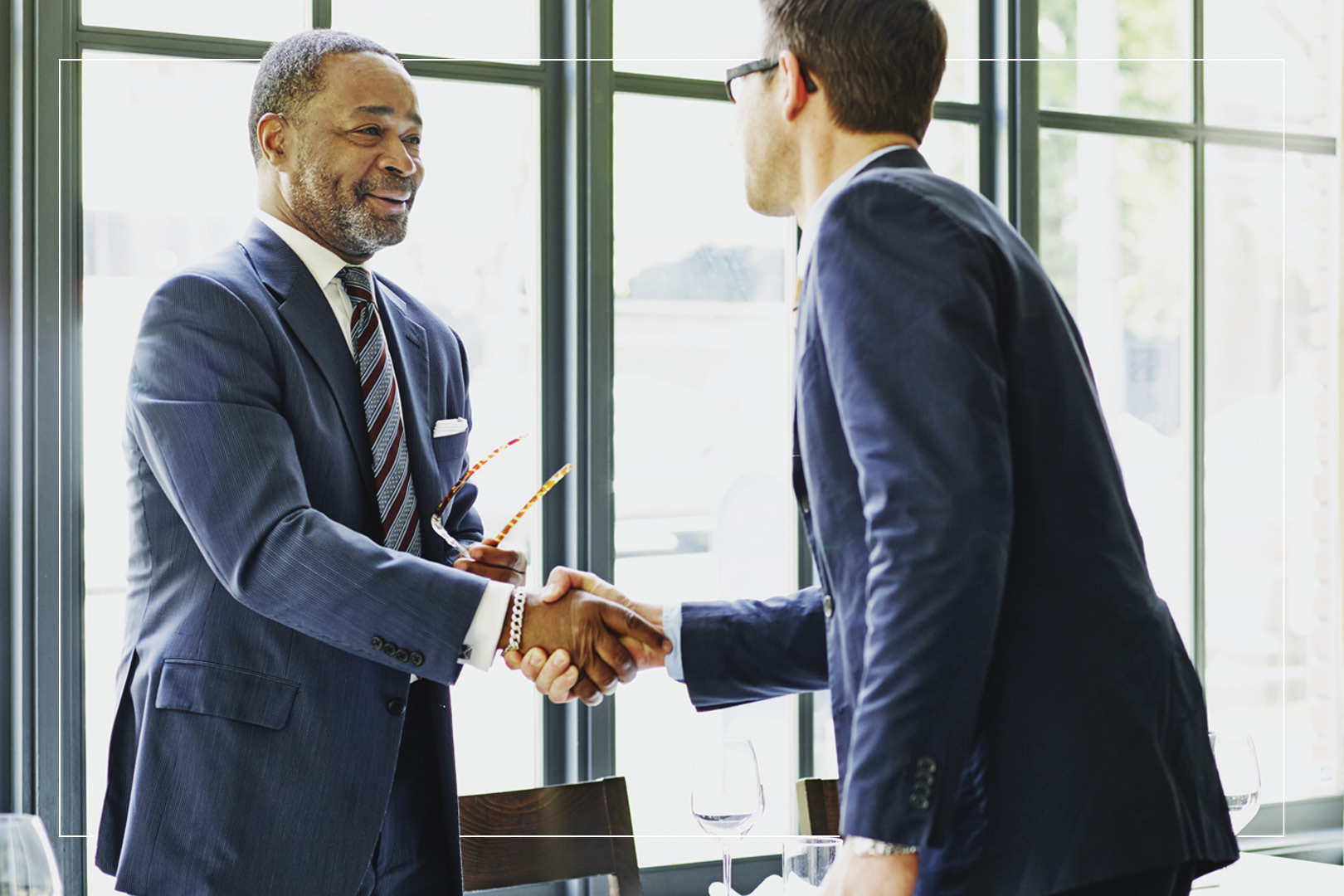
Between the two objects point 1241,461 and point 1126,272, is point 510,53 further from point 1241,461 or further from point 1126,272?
point 1241,461

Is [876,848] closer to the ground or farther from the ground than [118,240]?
closer to the ground

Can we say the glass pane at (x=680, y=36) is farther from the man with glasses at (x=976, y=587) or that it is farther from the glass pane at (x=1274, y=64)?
the man with glasses at (x=976, y=587)

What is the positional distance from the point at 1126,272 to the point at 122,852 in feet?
8.98

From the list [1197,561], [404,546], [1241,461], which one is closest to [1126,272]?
[1241,461]

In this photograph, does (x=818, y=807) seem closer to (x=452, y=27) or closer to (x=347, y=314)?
(x=347, y=314)

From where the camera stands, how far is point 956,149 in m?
3.25

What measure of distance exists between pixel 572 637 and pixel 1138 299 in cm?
199

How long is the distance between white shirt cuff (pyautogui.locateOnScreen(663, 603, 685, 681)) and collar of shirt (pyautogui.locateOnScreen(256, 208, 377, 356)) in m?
0.72

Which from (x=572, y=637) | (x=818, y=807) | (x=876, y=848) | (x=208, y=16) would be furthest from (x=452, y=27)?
(x=876, y=848)

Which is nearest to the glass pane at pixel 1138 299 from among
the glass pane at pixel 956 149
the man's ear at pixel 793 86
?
the glass pane at pixel 956 149

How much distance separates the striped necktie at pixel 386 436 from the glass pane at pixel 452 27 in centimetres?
106

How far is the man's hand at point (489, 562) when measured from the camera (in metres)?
2.05

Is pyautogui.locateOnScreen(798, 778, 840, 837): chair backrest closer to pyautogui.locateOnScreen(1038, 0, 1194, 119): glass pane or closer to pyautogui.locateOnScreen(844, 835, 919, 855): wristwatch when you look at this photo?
pyautogui.locateOnScreen(844, 835, 919, 855): wristwatch

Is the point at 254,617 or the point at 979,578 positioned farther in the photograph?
the point at 254,617
